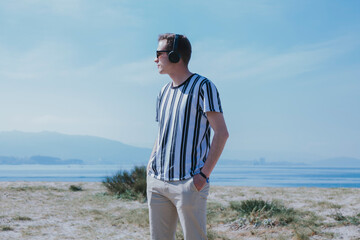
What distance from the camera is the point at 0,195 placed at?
933cm

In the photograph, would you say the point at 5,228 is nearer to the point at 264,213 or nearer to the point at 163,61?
the point at 264,213

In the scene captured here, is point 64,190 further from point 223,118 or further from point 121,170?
point 223,118

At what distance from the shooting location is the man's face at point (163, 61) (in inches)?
81.4

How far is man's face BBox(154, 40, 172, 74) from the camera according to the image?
6.79ft

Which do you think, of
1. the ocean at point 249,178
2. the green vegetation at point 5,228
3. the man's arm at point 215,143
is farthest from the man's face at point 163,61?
the ocean at point 249,178

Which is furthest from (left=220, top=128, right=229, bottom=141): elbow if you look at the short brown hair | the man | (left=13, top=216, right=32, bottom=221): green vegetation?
(left=13, top=216, right=32, bottom=221): green vegetation

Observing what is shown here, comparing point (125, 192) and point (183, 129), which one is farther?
point (125, 192)

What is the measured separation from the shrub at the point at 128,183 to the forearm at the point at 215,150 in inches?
289

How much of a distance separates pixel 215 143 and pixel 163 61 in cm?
51

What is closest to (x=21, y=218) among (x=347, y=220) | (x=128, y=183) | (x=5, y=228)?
(x=5, y=228)

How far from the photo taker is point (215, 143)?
75.2 inches

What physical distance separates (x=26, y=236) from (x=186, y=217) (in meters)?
3.99

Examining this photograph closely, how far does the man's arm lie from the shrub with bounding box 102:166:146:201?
735 centimetres

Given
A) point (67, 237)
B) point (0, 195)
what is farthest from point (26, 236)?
point (0, 195)
